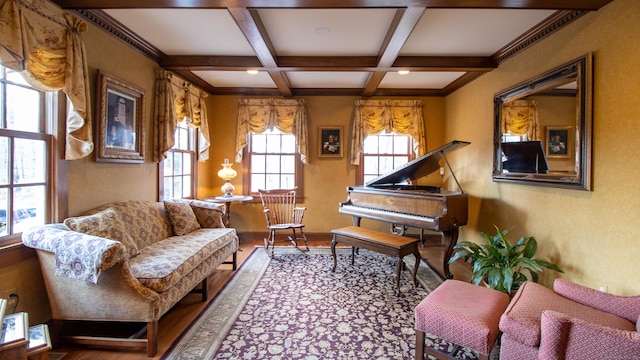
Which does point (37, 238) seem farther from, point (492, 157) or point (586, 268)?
point (492, 157)

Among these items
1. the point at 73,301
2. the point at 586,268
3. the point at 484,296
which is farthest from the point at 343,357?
the point at 586,268

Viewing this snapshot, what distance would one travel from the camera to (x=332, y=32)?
9.84 feet

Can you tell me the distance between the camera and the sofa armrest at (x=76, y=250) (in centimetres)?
184

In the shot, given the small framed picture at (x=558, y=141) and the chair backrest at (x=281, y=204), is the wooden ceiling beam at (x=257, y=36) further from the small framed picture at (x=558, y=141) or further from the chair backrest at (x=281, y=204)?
the small framed picture at (x=558, y=141)

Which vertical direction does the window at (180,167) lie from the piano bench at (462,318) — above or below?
above

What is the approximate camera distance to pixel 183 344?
2139 mm

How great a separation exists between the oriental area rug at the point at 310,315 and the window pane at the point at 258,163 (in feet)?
6.31

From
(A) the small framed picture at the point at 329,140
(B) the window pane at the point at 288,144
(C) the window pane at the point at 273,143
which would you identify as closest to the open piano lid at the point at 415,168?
(A) the small framed picture at the point at 329,140

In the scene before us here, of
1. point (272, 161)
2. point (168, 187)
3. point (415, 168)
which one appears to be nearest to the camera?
point (415, 168)

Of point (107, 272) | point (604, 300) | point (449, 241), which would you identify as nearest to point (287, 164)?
point (449, 241)

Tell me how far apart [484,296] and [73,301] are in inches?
115

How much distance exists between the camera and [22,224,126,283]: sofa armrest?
184 cm

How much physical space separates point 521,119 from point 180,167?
4.65m

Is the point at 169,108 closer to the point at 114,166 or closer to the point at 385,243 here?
the point at 114,166
